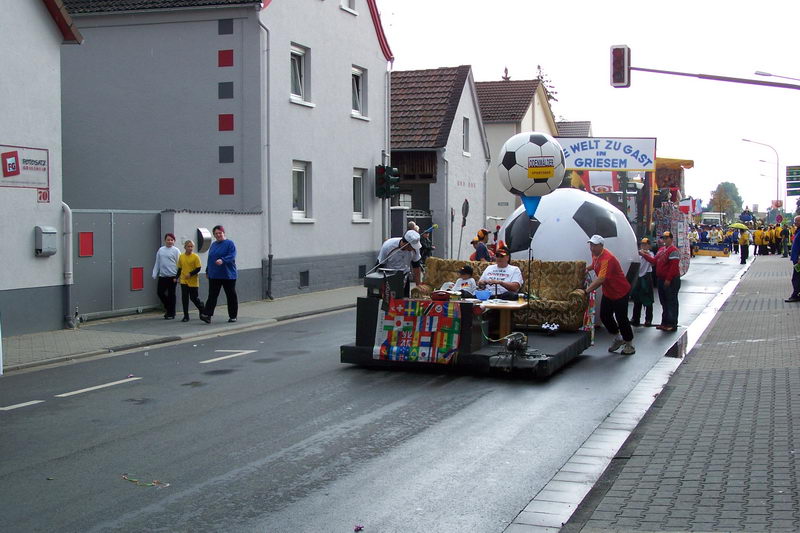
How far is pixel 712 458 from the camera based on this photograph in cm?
680

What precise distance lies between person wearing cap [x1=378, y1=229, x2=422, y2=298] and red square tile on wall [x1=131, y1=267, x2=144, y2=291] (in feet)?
15.4

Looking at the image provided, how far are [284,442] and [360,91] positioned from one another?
832 inches

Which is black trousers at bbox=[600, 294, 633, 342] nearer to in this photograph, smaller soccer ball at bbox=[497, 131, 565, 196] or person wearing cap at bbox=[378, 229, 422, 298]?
smaller soccer ball at bbox=[497, 131, 565, 196]

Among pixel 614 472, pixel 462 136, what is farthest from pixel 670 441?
pixel 462 136

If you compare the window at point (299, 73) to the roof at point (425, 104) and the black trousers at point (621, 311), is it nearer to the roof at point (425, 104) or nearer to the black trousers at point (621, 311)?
the roof at point (425, 104)

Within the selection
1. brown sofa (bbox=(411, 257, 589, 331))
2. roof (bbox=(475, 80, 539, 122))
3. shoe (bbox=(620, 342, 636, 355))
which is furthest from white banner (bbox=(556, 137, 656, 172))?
roof (bbox=(475, 80, 539, 122))

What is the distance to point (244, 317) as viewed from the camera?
59.1 ft

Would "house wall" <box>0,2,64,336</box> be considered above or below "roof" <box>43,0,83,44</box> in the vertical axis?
below

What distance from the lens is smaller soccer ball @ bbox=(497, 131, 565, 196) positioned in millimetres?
13164

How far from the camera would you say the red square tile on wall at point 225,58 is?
21891 mm

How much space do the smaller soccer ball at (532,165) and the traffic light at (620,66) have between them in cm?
918

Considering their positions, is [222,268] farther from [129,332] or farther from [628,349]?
[628,349]

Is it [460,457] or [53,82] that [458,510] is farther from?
[53,82]

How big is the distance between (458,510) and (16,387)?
6713mm
